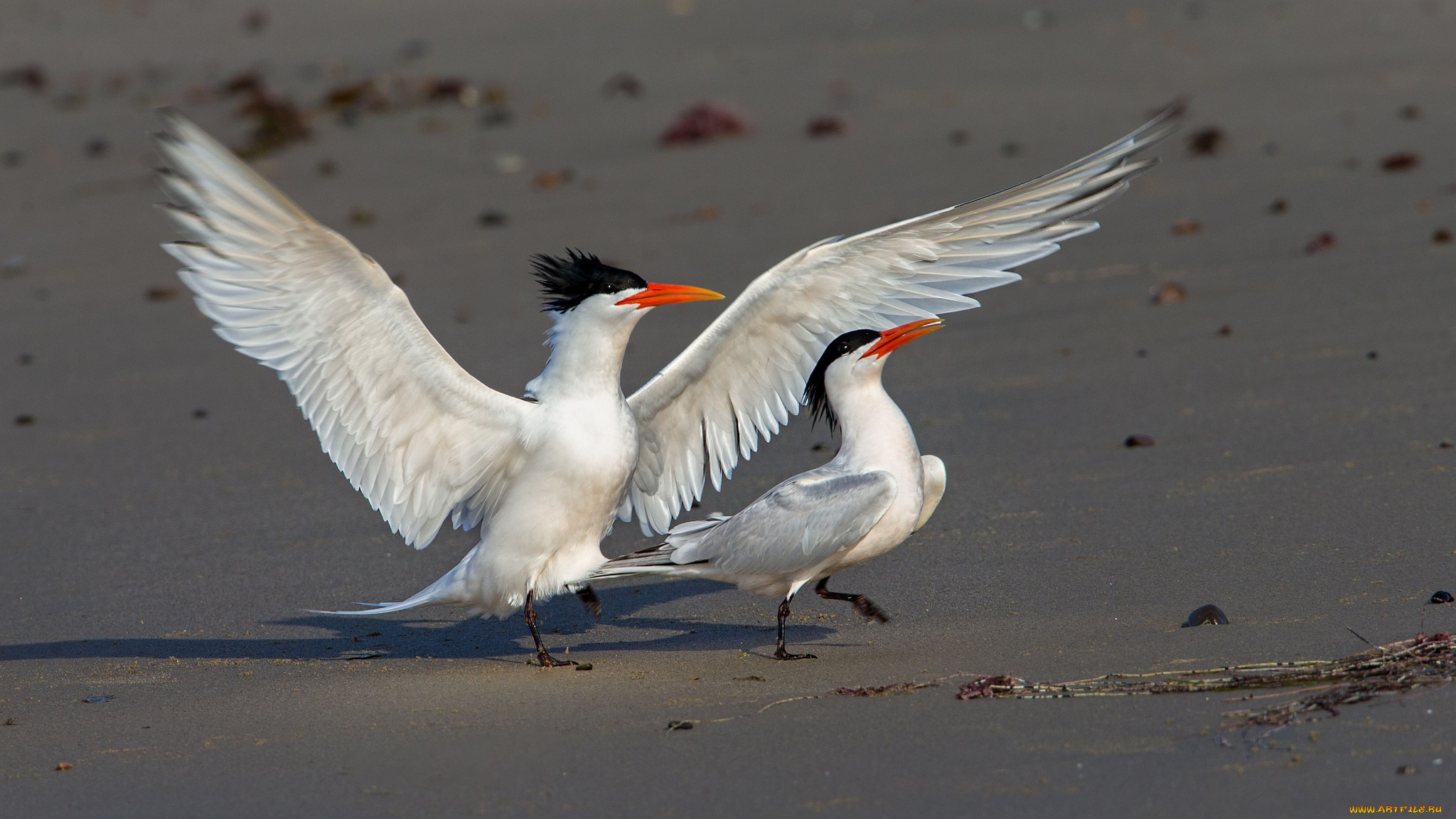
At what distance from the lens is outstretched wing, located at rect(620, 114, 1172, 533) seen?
16.2ft

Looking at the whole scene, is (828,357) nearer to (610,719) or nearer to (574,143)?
(610,719)

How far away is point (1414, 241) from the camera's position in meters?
7.67

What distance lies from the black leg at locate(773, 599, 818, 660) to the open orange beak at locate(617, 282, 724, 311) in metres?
1.01

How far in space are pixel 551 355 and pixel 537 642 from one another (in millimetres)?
958

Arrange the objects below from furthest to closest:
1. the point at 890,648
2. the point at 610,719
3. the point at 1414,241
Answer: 1. the point at 1414,241
2. the point at 890,648
3. the point at 610,719

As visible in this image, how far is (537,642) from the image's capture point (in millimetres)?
4566

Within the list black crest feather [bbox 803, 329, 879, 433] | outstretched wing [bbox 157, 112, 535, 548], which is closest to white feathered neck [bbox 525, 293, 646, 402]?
outstretched wing [bbox 157, 112, 535, 548]

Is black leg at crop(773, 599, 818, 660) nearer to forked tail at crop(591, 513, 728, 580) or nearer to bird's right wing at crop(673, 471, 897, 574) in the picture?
bird's right wing at crop(673, 471, 897, 574)

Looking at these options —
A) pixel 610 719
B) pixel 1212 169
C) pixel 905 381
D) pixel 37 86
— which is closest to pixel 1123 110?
pixel 1212 169

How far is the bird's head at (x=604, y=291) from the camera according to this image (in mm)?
4730

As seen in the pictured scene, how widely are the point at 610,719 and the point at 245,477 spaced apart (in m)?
3.03

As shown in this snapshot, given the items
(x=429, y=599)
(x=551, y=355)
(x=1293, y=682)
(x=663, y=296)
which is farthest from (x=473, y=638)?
(x=1293, y=682)

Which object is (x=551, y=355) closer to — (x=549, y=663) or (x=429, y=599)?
(x=429, y=599)

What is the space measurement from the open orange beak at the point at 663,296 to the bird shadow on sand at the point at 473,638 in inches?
43.4
